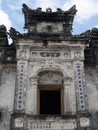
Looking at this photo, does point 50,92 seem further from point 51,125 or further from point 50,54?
point 51,125

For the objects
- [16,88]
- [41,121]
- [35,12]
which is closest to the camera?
[41,121]

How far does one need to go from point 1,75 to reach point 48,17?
426 cm

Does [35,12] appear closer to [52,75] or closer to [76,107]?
[52,75]

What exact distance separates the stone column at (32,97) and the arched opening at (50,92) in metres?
0.43

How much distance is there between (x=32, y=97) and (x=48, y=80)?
4.48ft

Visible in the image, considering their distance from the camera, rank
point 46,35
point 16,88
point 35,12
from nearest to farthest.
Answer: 1. point 16,88
2. point 46,35
3. point 35,12

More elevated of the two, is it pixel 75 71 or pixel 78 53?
pixel 78 53

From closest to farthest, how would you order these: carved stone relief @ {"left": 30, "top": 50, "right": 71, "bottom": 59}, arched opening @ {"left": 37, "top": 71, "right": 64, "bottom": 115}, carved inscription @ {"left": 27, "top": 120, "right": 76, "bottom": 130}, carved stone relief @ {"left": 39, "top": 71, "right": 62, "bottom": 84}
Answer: carved inscription @ {"left": 27, "top": 120, "right": 76, "bottom": 130}, arched opening @ {"left": 37, "top": 71, "right": 64, "bottom": 115}, carved stone relief @ {"left": 39, "top": 71, "right": 62, "bottom": 84}, carved stone relief @ {"left": 30, "top": 50, "right": 71, "bottom": 59}

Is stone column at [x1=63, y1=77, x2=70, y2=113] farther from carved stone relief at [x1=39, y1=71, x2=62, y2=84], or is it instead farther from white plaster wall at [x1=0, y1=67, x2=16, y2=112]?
white plaster wall at [x1=0, y1=67, x2=16, y2=112]

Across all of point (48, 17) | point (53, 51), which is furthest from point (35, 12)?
point (53, 51)

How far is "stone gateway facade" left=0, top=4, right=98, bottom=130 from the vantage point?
40.4ft

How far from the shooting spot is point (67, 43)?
1447 centimetres

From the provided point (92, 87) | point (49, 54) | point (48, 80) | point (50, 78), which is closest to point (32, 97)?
point (48, 80)

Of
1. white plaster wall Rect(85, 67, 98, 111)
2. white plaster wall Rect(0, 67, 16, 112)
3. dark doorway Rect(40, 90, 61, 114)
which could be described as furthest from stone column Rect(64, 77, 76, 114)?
white plaster wall Rect(0, 67, 16, 112)
